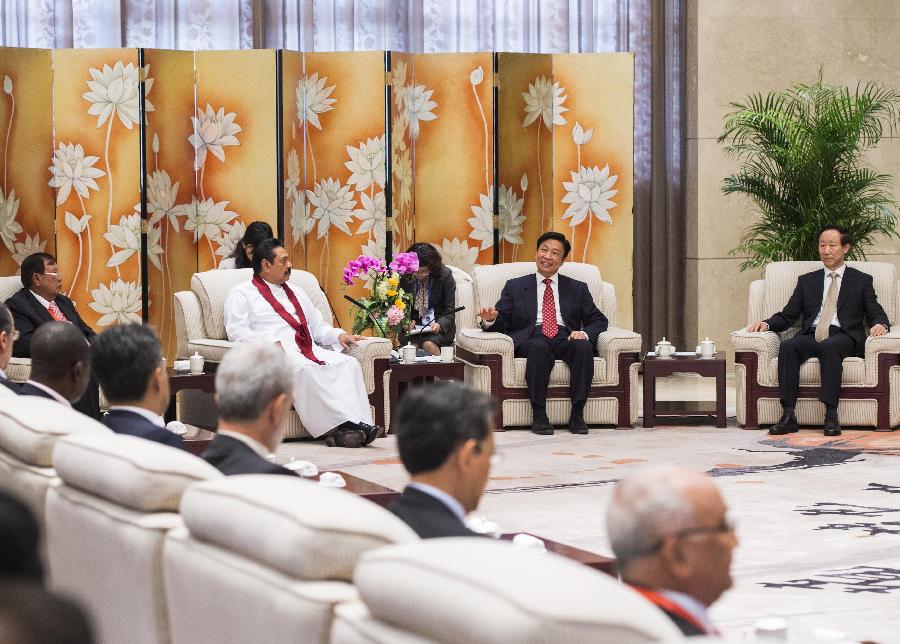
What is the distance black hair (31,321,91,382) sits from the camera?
3.64 metres

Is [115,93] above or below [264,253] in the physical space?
above

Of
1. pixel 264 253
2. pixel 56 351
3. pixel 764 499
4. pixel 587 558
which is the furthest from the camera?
pixel 264 253

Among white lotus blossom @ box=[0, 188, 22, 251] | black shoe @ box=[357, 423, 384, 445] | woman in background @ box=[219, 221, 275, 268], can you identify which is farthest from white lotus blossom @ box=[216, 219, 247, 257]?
black shoe @ box=[357, 423, 384, 445]

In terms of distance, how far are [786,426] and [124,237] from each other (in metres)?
4.73

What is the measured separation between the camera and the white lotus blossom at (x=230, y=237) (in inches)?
378

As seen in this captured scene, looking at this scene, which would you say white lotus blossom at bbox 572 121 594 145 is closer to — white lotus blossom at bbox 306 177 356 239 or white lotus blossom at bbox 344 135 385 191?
white lotus blossom at bbox 344 135 385 191

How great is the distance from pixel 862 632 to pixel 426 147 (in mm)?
6894

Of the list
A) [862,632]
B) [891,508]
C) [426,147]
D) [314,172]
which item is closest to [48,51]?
[314,172]

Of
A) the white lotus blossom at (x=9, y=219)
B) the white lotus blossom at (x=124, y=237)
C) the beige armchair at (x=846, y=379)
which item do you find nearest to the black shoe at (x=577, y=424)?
the beige armchair at (x=846, y=379)

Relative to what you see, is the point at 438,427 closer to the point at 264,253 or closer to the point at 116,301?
the point at 264,253

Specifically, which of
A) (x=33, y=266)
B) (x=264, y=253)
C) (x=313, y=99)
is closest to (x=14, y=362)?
(x=33, y=266)

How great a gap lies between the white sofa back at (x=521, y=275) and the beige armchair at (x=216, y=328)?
958 mm

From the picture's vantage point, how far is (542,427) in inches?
313

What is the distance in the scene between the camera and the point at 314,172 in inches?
388
